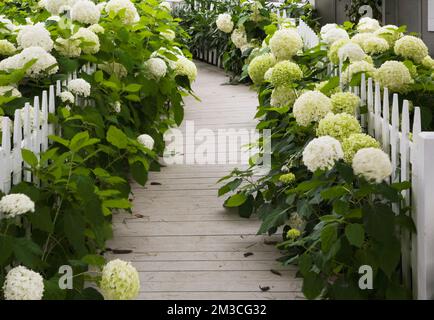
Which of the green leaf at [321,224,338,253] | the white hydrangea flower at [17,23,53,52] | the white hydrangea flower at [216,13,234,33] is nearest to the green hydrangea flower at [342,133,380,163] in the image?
the green leaf at [321,224,338,253]

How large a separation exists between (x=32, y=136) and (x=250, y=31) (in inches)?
286

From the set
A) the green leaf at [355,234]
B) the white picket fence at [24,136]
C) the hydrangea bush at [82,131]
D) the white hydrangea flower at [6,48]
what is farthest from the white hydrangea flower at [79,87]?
the green leaf at [355,234]

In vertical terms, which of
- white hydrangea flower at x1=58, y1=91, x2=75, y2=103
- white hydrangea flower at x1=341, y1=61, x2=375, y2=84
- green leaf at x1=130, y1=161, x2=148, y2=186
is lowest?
green leaf at x1=130, y1=161, x2=148, y2=186

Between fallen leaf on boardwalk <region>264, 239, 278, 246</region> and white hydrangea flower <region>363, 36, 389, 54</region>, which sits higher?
white hydrangea flower <region>363, 36, 389, 54</region>

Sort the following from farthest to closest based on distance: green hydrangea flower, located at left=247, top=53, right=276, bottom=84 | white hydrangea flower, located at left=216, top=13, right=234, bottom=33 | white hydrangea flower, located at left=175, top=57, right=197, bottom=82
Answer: white hydrangea flower, located at left=216, top=13, right=234, bottom=33 → white hydrangea flower, located at left=175, top=57, right=197, bottom=82 → green hydrangea flower, located at left=247, top=53, right=276, bottom=84

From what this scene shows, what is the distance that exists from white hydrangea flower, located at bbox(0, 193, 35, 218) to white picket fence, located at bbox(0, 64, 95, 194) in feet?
0.63

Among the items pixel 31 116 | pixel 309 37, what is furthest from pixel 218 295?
pixel 309 37

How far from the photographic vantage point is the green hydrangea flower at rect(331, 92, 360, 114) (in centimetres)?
422

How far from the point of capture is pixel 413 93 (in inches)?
168

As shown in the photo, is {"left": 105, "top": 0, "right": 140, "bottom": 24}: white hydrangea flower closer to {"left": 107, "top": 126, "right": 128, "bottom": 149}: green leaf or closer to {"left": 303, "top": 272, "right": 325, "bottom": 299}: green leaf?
{"left": 107, "top": 126, "right": 128, "bottom": 149}: green leaf

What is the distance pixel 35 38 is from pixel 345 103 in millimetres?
1695

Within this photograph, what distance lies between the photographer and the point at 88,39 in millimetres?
4891

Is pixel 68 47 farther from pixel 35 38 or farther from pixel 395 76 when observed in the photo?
pixel 395 76

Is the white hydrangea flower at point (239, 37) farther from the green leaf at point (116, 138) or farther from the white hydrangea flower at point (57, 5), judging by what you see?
the green leaf at point (116, 138)
